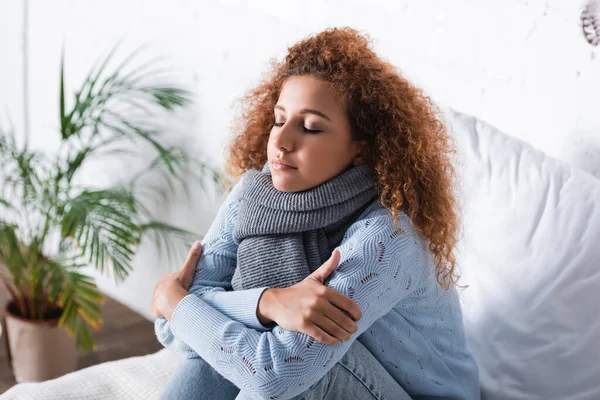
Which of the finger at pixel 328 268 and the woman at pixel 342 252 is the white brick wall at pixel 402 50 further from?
the finger at pixel 328 268

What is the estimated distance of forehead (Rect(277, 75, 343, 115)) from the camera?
131 centimetres

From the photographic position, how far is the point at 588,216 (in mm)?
1371

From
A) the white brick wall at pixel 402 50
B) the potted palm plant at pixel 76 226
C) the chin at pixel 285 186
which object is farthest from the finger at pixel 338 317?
the potted palm plant at pixel 76 226

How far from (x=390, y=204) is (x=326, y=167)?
13cm

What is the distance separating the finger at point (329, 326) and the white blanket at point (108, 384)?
504 millimetres

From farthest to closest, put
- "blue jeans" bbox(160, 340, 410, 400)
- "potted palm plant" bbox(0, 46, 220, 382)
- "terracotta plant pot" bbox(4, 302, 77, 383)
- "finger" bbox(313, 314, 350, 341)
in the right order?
1. "terracotta plant pot" bbox(4, 302, 77, 383)
2. "potted palm plant" bbox(0, 46, 220, 382)
3. "blue jeans" bbox(160, 340, 410, 400)
4. "finger" bbox(313, 314, 350, 341)

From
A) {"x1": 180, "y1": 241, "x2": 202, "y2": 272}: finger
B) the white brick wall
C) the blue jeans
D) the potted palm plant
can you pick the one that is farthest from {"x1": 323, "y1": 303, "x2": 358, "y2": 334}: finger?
the potted palm plant

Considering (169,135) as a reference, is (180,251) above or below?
below

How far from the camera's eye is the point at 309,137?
4.29 ft

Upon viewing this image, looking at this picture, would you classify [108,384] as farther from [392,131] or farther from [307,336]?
[392,131]

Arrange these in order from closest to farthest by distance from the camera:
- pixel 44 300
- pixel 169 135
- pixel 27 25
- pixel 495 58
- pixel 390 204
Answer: pixel 390 204 < pixel 495 58 < pixel 44 300 < pixel 169 135 < pixel 27 25

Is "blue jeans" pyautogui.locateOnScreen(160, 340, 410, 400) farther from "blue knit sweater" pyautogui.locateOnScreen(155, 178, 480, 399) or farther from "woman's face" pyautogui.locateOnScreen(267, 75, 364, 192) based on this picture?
"woman's face" pyautogui.locateOnScreen(267, 75, 364, 192)

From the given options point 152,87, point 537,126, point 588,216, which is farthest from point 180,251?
point 588,216

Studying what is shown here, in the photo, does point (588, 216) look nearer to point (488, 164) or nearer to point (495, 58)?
point (488, 164)
